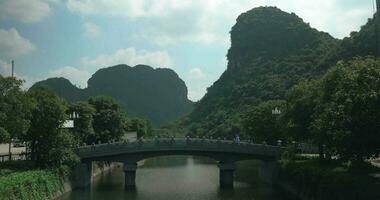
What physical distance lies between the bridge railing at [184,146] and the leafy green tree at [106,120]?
50.7 feet

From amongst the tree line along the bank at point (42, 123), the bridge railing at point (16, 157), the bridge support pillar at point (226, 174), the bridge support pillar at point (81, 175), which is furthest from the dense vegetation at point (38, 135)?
the bridge support pillar at point (226, 174)

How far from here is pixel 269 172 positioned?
6638cm

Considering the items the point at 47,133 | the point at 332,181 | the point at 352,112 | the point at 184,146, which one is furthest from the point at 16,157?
the point at 352,112

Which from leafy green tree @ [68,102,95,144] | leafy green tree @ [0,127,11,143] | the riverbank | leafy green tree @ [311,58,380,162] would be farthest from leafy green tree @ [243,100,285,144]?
leafy green tree @ [0,127,11,143]

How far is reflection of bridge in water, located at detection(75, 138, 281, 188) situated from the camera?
63.4m

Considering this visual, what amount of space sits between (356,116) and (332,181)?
608 centimetres

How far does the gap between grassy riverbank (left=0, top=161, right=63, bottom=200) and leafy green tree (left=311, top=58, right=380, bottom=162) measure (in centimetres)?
2413

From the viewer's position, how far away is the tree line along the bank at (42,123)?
45.3 m

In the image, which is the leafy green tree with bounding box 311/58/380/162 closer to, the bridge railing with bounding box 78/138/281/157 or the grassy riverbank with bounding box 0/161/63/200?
the bridge railing with bounding box 78/138/281/157

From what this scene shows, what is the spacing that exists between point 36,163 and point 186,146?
1877cm

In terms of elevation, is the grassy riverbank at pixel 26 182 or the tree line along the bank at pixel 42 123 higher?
the tree line along the bank at pixel 42 123

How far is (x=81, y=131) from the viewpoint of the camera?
71938mm

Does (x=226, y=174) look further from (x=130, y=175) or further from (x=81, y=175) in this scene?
(x=81, y=175)

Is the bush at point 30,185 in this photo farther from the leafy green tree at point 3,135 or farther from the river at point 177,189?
the leafy green tree at point 3,135
